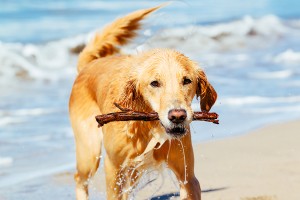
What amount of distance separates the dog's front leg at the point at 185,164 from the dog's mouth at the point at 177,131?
467 millimetres

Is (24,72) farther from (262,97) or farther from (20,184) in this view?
(20,184)

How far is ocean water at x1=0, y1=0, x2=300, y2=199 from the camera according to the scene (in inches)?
338

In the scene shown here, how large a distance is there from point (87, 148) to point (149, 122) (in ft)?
3.91

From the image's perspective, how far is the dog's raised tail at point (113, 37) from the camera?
285 inches

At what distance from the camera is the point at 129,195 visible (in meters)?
6.34

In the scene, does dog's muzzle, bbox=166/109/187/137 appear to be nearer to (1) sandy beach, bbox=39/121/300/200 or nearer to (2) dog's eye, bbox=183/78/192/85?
(2) dog's eye, bbox=183/78/192/85

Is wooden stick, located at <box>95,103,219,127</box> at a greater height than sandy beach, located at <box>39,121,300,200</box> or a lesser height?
greater

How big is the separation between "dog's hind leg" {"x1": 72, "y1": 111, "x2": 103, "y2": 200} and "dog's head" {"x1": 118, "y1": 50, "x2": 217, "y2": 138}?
3.75ft

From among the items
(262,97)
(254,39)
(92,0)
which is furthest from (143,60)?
(92,0)

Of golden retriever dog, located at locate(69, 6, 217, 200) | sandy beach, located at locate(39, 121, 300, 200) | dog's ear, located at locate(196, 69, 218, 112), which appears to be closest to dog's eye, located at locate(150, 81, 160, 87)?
golden retriever dog, located at locate(69, 6, 217, 200)

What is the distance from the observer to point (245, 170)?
745 cm

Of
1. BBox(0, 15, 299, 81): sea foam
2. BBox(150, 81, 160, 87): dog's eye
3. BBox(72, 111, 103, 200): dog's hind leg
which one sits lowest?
BBox(0, 15, 299, 81): sea foam

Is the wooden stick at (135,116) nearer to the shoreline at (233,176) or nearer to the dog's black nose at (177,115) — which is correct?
the dog's black nose at (177,115)

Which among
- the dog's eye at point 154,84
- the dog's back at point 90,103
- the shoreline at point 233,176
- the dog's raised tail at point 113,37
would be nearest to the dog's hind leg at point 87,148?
the dog's back at point 90,103
